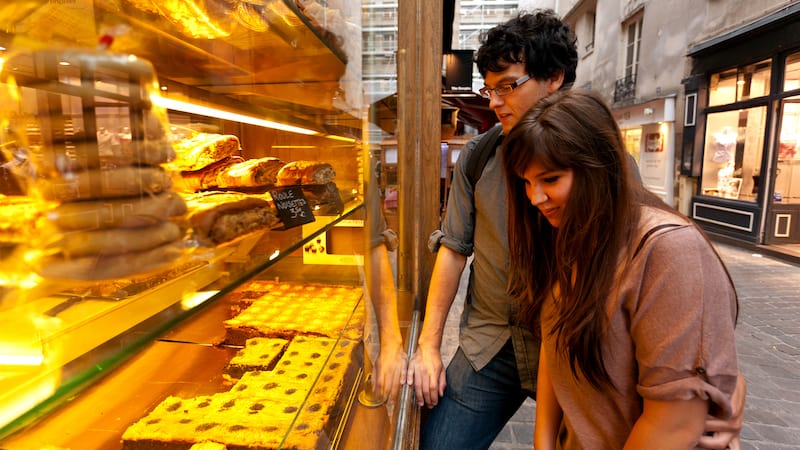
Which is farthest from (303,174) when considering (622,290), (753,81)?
(753,81)

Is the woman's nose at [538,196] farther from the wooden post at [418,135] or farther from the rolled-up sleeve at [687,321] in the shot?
the wooden post at [418,135]

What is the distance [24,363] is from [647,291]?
101 cm

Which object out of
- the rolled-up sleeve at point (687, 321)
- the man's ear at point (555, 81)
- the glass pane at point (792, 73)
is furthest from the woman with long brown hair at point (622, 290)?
the glass pane at point (792, 73)

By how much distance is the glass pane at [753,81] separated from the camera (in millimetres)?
7727

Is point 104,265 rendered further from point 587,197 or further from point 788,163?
point 788,163

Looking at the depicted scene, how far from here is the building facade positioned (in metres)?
7.42

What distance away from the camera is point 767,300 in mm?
5000

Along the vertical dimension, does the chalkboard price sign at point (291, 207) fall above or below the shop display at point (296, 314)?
above

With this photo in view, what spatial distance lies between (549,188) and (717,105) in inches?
Result: 408

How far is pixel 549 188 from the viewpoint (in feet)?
3.36

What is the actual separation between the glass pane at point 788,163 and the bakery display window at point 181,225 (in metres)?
8.58

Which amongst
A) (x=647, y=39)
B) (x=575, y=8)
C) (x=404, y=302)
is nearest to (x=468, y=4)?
(x=575, y=8)

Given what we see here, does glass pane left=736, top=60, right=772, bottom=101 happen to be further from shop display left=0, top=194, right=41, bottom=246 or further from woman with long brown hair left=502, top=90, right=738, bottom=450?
shop display left=0, top=194, right=41, bottom=246

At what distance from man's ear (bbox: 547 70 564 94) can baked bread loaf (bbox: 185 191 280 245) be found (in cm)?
106
